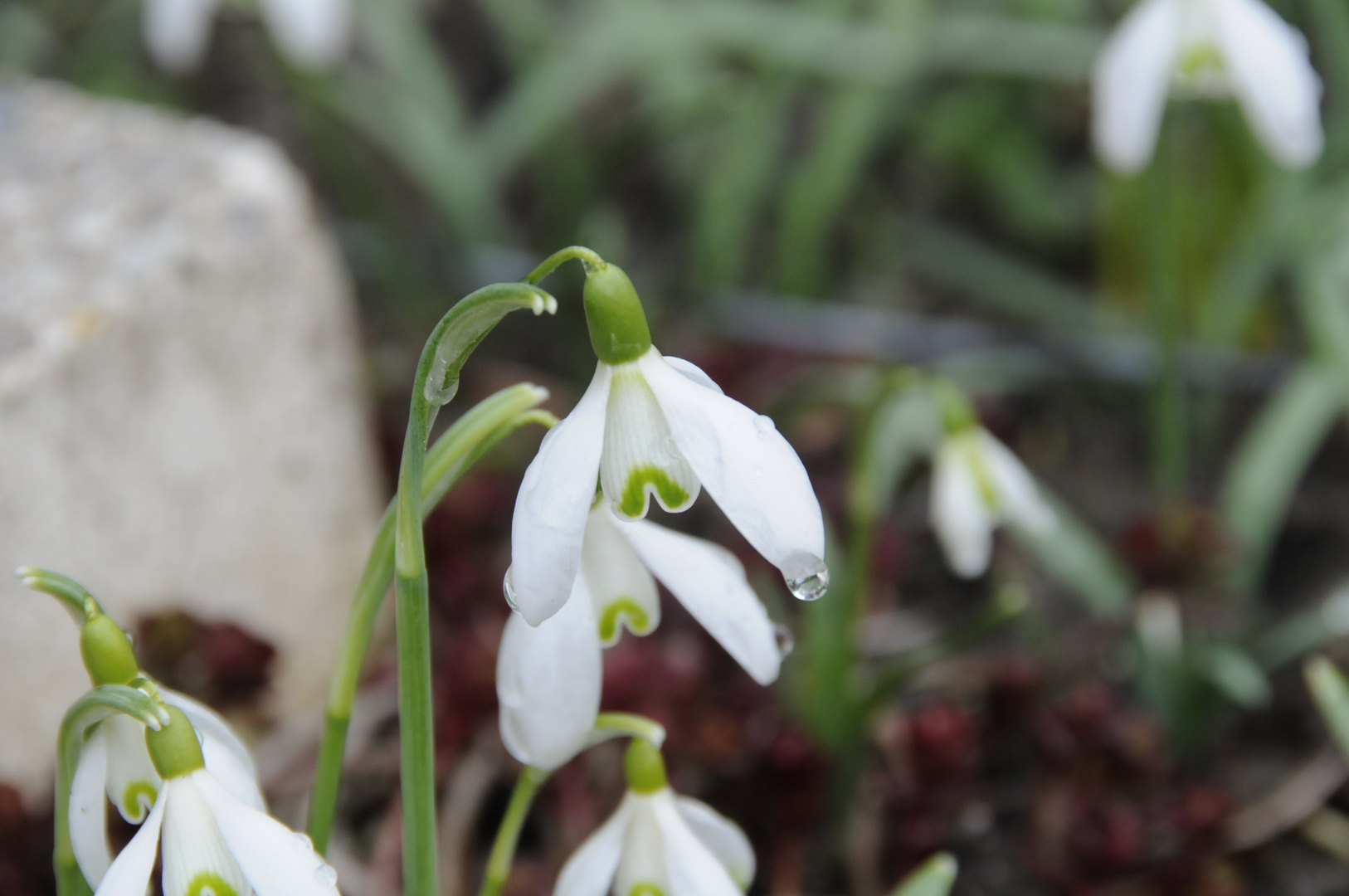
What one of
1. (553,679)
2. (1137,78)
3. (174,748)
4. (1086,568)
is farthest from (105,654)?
(1086,568)

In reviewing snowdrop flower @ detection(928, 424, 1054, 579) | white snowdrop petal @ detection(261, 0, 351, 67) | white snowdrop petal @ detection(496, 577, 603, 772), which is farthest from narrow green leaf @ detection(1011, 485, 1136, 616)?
white snowdrop petal @ detection(261, 0, 351, 67)

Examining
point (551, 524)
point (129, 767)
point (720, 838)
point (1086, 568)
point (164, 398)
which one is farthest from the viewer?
point (1086, 568)

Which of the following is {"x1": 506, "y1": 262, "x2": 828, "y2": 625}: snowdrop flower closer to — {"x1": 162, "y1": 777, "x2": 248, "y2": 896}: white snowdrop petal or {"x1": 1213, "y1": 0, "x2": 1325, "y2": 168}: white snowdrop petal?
{"x1": 162, "y1": 777, "x2": 248, "y2": 896}: white snowdrop petal

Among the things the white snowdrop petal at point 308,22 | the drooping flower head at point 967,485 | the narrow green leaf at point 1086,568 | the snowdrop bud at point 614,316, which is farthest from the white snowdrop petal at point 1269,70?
the white snowdrop petal at point 308,22

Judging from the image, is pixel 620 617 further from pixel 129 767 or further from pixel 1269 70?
pixel 1269 70

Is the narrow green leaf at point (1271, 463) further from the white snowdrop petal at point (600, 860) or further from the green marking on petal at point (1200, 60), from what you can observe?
the white snowdrop petal at point (600, 860)

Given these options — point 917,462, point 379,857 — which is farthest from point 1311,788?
point 379,857

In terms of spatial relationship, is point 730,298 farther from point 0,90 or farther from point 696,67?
point 0,90
